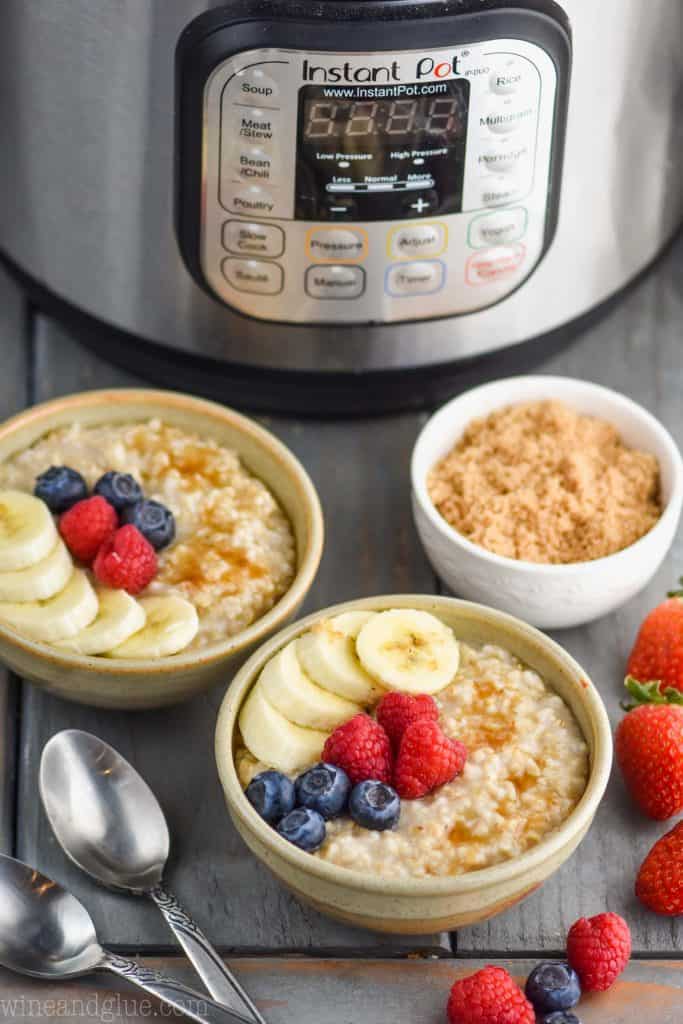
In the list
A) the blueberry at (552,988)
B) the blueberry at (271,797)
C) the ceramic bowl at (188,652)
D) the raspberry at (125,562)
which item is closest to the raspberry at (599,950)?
the blueberry at (552,988)

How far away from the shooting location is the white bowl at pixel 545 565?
4.62 ft

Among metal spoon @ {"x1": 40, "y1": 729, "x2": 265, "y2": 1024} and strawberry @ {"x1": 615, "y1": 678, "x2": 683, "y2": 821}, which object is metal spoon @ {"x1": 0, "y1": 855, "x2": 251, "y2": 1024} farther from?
strawberry @ {"x1": 615, "y1": 678, "x2": 683, "y2": 821}

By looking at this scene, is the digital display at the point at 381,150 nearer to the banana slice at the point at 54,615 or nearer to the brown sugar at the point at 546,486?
the brown sugar at the point at 546,486

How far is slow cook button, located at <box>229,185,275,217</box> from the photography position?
4.63 ft

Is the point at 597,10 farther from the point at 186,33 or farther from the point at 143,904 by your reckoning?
the point at 143,904

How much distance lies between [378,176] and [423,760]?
538mm

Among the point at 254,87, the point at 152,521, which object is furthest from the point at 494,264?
the point at 152,521

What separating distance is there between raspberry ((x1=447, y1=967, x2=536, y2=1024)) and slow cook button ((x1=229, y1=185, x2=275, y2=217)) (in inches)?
27.6

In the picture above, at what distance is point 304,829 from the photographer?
117 cm

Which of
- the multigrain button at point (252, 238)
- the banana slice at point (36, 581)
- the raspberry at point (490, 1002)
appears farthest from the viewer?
the multigrain button at point (252, 238)

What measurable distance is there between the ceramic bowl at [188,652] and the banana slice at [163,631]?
3cm

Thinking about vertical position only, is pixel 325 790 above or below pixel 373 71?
below

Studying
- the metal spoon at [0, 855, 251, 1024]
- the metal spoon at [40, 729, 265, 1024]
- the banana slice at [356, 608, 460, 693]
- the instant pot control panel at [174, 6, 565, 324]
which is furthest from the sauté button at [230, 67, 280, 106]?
the metal spoon at [0, 855, 251, 1024]

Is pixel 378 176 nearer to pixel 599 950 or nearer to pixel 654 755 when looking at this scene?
pixel 654 755
